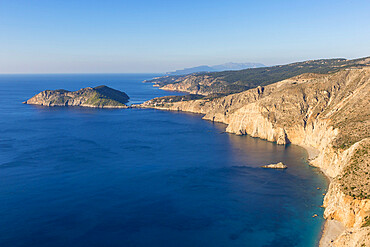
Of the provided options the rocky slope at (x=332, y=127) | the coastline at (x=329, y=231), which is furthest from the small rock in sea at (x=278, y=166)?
the coastline at (x=329, y=231)

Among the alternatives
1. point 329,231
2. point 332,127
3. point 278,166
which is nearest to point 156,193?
point 329,231

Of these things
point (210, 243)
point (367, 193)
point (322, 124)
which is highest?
point (322, 124)

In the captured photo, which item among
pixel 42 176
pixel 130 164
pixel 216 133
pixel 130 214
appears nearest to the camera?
pixel 130 214

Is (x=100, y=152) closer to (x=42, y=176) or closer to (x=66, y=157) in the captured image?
(x=66, y=157)

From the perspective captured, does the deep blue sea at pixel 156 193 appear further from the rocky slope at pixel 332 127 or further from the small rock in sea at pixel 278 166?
the rocky slope at pixel 332 127

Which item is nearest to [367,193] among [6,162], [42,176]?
[42,176]

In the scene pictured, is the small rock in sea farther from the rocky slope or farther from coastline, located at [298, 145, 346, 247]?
coastline, located at [298, 145, 346, 247]

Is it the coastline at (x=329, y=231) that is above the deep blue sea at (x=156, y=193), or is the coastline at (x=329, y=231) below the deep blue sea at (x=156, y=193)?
below
